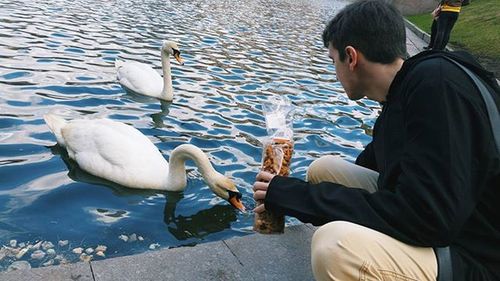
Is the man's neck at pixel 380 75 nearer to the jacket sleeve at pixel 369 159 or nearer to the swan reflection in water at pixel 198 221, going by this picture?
the jacket sleeve at pixel 369 159

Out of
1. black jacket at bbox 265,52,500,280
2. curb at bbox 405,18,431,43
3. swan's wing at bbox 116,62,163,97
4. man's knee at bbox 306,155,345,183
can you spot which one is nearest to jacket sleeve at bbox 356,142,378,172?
man's knee at bbox 306,155,345,183

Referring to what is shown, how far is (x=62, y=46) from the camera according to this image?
999 cm

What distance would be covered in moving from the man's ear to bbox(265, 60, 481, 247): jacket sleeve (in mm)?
319

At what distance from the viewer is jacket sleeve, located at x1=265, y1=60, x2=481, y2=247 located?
82.7 inches

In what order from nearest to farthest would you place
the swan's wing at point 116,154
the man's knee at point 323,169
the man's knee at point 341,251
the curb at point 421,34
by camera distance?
the man's knee at point 341,251
the man's knee at point 323,169
the swan's wing at point 116,154
the curb at point 421,34

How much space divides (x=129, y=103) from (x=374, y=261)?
6.00 m

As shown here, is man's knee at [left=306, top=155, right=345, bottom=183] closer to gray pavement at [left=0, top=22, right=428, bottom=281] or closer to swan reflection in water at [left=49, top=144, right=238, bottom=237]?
gray pavement at [left=0, top=22, right=428, bottom=281]

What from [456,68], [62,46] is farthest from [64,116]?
[456,68]

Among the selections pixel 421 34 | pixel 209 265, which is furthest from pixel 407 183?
pixel 421 34

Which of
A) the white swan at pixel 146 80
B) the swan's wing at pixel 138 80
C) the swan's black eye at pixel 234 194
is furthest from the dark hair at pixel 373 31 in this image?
the swan's wing at pixel 138 80

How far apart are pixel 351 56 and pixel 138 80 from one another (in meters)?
6.00

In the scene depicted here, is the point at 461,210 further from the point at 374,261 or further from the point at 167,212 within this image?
the point at 167,212

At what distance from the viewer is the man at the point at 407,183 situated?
2.12 m

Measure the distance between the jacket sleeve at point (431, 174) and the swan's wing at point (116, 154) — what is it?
10.2ft
